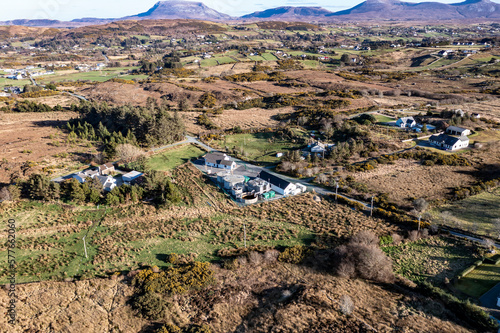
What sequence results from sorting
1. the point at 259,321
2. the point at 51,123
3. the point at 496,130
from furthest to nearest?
the point at 51,123 < the point at 496,130 < the point at 259,321

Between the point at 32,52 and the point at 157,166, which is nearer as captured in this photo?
the point at 157,166

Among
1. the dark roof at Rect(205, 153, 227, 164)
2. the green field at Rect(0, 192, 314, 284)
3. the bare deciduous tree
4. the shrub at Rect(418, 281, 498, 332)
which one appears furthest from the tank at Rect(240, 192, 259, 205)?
the shrub at Rect(418, 281, 498, 332)

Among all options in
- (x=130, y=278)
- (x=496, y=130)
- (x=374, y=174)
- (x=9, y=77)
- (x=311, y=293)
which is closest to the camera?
(x=311, y=293)

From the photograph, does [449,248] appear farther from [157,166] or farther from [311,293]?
[157,166]

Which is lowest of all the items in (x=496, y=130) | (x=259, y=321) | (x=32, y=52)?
(x=259, y=321)

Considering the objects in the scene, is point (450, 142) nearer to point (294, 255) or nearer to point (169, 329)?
point (294, 255)

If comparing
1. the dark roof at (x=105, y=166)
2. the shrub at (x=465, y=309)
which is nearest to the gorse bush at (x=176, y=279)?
the shrub at (x=465, y=309)

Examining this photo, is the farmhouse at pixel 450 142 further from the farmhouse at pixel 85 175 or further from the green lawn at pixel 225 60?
the green lawn at pixel 225 60

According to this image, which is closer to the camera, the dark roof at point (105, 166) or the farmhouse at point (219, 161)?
the dark roof at point (105, 166)

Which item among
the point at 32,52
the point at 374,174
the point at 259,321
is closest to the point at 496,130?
the point at 374,174
